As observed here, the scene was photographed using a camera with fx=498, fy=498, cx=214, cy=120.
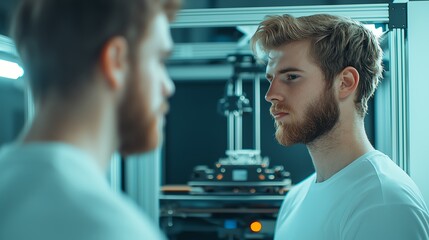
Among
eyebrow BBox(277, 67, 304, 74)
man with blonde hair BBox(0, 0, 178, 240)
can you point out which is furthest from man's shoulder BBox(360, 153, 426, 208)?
man with blonde hair BBox(0, 0, 178, 240)

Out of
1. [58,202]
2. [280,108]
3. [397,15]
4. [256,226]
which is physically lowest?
[256,226]

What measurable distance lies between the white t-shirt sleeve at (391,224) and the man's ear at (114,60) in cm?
73

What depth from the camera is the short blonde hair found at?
1394 mm

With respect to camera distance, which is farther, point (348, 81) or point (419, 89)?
point (348, 81)

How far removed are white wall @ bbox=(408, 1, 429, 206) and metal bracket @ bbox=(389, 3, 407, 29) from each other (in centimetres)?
2

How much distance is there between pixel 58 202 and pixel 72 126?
96 mm

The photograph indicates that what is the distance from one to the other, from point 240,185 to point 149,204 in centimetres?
85

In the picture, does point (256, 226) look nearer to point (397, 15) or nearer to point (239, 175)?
point (239, 175)

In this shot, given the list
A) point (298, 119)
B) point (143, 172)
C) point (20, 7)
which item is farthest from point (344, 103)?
point (20, 7)

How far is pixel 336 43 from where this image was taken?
1402 mm

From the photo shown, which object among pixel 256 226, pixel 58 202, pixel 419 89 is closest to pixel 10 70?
pixel 58 202

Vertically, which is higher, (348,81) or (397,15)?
(397,15)

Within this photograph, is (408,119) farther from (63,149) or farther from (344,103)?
(63,149)

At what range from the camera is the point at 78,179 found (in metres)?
0.52
